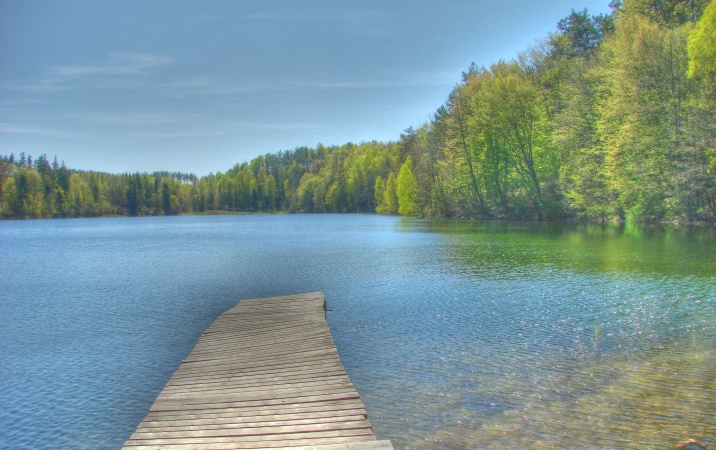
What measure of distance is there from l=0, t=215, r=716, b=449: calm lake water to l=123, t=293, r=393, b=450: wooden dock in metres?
0.92

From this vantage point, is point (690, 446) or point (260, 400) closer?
point (690, 446)

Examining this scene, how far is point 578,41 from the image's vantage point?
72938 millimetres

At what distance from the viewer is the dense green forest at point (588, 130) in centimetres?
4669

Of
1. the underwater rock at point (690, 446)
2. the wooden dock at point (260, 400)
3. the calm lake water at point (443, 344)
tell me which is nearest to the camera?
the wooden dock at point (260, 400)

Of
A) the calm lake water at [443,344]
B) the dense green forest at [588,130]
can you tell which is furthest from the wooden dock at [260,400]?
the dense green forest at [588,130]

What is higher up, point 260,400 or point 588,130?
point 588,130

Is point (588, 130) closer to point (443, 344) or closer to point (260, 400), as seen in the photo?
point (443, 344)

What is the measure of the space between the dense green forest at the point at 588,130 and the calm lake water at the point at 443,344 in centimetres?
2247

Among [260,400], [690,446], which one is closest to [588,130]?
[690,446]

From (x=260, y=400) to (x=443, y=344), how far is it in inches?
240

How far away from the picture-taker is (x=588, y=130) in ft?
193

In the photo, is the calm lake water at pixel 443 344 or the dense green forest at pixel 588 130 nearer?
the calm lake water at pixel 443 344

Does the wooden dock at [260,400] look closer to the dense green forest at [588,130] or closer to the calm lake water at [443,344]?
the calm lake water at [443,344]

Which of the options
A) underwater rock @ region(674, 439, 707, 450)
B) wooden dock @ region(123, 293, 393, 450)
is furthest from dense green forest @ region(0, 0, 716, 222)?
wooden dock @ region(123, 293, 393, 450)
